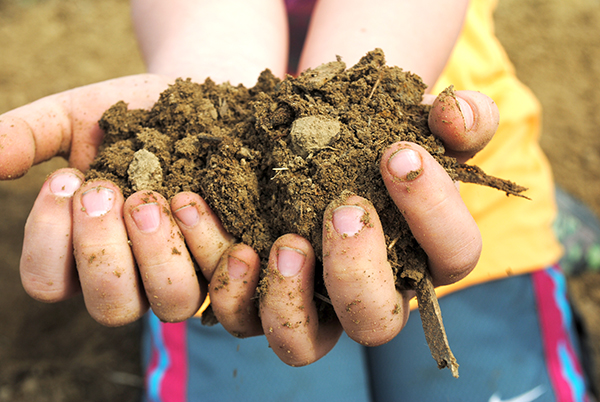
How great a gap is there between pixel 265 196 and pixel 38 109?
0.86 m

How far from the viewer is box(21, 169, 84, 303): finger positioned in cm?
119

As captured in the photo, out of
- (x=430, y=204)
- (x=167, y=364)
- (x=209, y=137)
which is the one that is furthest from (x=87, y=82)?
(x=430, y=204)

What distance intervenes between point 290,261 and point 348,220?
0.69 feet

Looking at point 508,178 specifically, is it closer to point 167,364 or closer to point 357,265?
point 357,265

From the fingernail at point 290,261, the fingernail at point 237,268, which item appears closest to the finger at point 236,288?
the fingernail at point 237,268

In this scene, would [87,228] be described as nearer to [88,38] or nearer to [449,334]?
[449,334]

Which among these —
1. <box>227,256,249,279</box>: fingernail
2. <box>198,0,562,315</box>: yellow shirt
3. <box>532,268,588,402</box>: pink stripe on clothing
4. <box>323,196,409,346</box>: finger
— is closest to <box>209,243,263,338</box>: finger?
<box>227,256,249,279</box>: fingernail

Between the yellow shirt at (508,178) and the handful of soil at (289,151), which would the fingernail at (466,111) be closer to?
the handful of soil at (289,151)

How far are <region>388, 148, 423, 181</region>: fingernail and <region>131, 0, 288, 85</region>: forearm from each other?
99cm

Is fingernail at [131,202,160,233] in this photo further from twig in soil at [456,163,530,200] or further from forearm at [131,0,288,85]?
twig in soil at [456,163,530,200]

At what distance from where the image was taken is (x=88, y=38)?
179 inches

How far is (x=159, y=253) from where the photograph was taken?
1184mm

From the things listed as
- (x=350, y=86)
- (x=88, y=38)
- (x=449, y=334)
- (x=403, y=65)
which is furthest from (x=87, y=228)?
(x=88, y=38)

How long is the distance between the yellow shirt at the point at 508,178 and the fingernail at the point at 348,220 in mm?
1079
